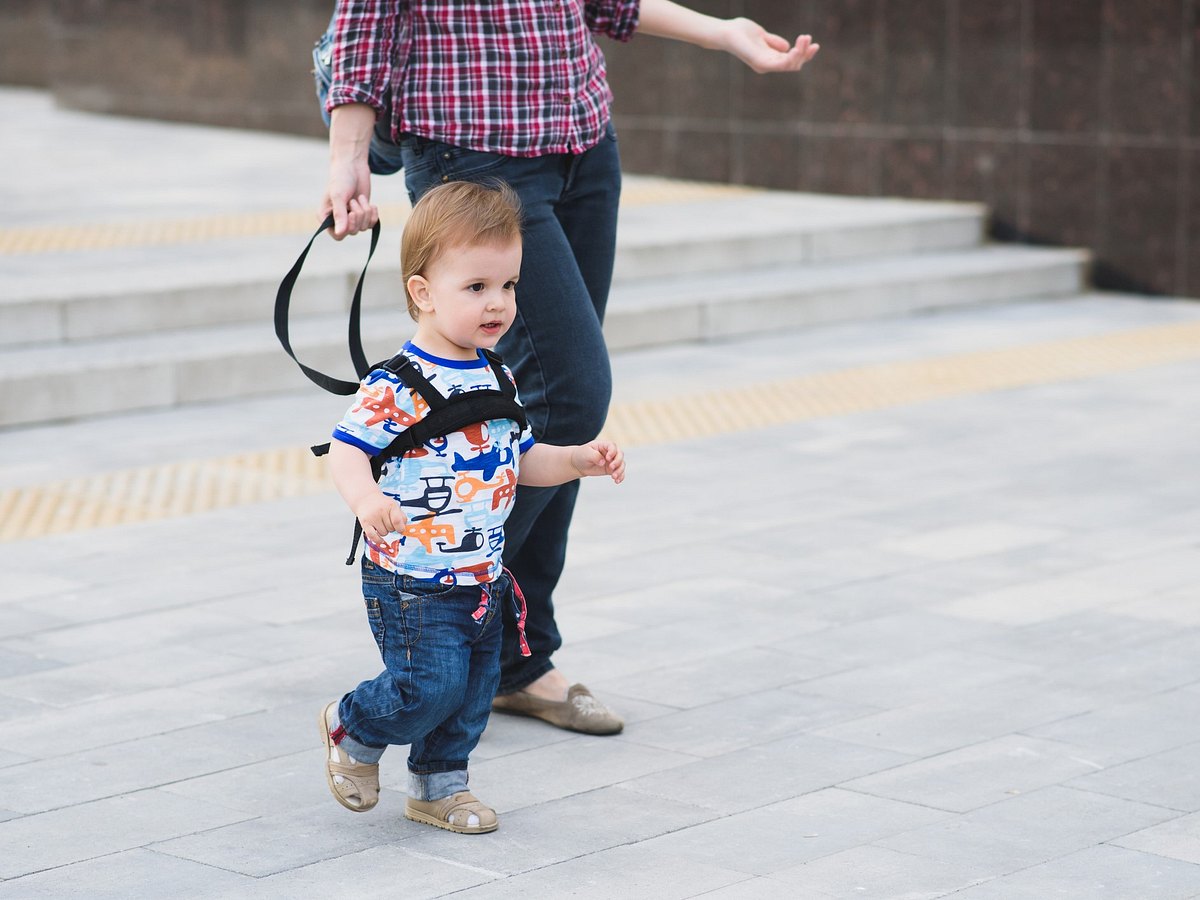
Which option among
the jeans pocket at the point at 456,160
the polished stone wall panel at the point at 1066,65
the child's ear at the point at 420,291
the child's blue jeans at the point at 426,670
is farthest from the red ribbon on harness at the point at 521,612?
the polished stone wall panel at the point at 1066,65

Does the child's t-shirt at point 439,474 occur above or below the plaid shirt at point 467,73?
below

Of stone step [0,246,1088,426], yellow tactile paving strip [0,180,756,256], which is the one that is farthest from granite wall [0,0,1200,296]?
yellow tactile paving strip [0,180,756,256]

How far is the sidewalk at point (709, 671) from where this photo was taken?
2873 millimetres

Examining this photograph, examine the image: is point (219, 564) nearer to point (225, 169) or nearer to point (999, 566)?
point (999, 566)

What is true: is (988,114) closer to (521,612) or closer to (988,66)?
(988,66)

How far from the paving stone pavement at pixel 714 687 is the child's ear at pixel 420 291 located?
0.82 meters

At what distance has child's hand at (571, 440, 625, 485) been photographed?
281cm

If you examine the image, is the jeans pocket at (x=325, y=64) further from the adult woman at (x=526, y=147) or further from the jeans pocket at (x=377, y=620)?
the jeans pocket at (x=377, y=620)

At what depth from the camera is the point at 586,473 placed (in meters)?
2.89

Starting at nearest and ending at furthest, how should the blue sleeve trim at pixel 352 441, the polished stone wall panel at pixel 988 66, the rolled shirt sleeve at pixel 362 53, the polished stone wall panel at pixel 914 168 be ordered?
the blue sleeve trim at pixel 352 441
the rolled shirt sleeve at pixel 362 53
the polished stone wall panel at pixel 988 66
the polished stone wall panel at pixel 914 168

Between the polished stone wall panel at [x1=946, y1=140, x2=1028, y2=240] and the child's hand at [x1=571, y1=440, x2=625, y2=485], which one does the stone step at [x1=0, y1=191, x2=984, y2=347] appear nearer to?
the polished stone wall panel at [x1=946, y1=140, x2=1028, y2=240]

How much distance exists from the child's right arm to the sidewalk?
1.75ft

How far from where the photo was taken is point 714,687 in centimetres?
378

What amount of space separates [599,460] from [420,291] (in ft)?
1.23
